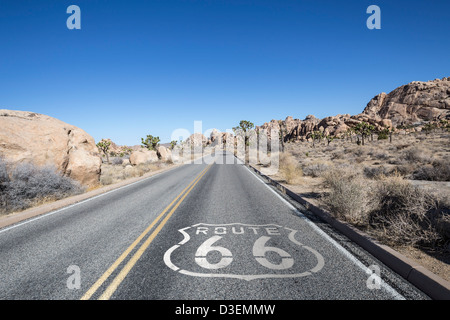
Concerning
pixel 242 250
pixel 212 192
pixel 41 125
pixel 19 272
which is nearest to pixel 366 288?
pixel 242 250

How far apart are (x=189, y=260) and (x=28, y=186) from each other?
322 inches

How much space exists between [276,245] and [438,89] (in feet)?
540

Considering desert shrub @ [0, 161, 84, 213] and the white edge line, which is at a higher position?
desert shrub @ [0, 161, 84, 213]

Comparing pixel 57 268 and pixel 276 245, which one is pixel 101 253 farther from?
pixel 276 245

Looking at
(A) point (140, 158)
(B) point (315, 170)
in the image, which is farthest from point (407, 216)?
(A) point (140, 158)

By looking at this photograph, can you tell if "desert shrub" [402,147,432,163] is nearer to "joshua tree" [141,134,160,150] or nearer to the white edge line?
the white edge line

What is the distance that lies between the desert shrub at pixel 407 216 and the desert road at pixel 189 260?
0.80m

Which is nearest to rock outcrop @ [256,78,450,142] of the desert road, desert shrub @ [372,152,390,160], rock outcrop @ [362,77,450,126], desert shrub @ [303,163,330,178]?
rock outcrop @ [362,77,450,126]

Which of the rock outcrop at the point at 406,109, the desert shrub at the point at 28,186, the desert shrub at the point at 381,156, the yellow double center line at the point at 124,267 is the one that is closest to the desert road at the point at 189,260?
the yellow double center line at the point at 124,267

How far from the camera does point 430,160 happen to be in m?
12.9

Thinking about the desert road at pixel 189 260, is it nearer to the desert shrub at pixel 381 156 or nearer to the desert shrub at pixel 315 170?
the desert shrub at pixel 315 170

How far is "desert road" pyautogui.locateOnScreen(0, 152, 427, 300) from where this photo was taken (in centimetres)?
288

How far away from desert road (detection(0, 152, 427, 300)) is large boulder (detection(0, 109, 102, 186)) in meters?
4.42

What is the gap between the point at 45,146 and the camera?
33.5 feet
